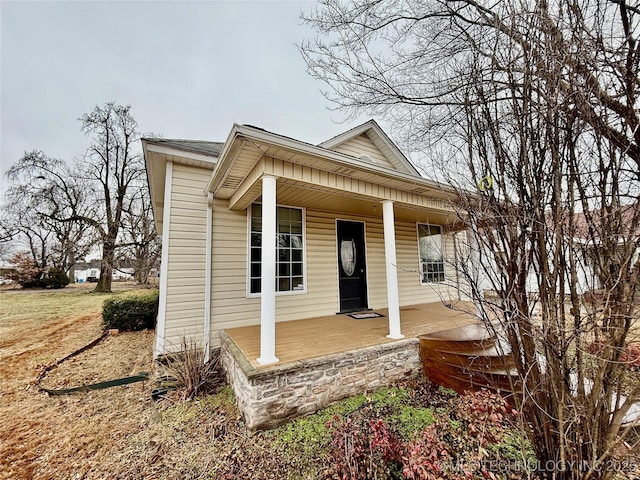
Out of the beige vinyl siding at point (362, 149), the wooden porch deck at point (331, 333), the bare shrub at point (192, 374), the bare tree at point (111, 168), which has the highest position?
the bare tree at point (111, 168)

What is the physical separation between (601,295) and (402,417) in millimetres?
2297

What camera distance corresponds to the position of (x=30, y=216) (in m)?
13.6

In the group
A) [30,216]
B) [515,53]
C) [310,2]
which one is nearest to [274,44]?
[310,2]

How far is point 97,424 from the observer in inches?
116

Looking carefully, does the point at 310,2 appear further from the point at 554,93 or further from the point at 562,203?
the point at 562,203

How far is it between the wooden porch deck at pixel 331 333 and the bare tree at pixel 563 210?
3.75 feet

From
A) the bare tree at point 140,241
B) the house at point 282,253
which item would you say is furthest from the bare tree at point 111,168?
the house at point 282,253

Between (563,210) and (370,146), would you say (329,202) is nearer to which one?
(370,146)

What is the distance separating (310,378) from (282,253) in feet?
8.90

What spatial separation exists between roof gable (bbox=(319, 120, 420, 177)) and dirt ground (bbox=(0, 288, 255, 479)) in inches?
219

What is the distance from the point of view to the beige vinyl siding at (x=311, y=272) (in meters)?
4.61

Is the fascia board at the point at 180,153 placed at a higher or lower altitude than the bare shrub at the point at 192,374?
higher

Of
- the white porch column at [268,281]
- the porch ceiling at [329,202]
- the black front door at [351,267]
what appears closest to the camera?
the white porch column at [268,281]

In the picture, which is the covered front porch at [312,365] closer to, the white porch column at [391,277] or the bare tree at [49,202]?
the white porch column at [391,277]
